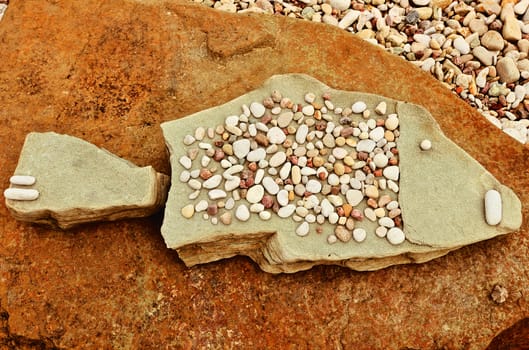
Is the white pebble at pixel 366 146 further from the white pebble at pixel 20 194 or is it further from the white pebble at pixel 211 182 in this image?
the white pebble at pixel 20 194

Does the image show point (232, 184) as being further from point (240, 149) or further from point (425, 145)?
point (425, 145)

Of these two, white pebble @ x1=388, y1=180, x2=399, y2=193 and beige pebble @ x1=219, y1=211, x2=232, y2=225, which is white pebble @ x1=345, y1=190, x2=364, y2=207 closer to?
white pebble @ x1=388, y1=180, x2=399, y2=193

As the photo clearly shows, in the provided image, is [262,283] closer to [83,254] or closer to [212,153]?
[212,153]

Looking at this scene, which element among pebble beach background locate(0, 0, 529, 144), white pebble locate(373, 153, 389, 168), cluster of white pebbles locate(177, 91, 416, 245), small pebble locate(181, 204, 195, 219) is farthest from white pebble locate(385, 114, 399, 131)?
pebble beach background locate(0, 0, 529, 144)

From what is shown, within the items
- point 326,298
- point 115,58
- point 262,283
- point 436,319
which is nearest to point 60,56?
point 115,58

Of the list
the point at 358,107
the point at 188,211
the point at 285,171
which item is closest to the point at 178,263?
the point at 188,211

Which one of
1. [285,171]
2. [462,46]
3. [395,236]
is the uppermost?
[285,171]

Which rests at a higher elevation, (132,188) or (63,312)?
(132,188)

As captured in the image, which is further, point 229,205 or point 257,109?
point 257,109
